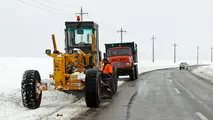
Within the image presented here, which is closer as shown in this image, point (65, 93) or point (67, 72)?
point (67, 72)

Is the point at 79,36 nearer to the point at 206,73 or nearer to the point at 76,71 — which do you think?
the point at 76,71

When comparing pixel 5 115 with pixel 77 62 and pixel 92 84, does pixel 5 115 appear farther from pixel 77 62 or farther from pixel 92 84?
pixel 77 62

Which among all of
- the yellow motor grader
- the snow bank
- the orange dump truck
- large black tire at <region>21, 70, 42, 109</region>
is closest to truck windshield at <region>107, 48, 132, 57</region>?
the orange dump truck

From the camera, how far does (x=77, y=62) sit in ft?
44.9

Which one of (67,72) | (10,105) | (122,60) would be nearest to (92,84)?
(67,72)

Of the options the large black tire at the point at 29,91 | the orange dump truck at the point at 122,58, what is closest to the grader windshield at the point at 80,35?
the large black tire at the point at 29,91

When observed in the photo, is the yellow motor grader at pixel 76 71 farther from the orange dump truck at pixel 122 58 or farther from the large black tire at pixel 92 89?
the orange dump truck at pixel 122 58

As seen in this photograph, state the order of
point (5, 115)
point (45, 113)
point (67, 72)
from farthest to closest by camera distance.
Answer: point (67, 72) → point (45, 113) → point (5, 115)

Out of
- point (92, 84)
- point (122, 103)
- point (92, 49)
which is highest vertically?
point (92, 49)

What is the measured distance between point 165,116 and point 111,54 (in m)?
18.4

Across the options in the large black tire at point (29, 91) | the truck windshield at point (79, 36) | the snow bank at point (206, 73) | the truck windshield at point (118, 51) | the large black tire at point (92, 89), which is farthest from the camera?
the snow bank at point (206, 73)

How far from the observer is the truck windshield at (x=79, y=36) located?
47.0 feet

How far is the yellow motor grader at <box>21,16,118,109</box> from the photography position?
11.5m

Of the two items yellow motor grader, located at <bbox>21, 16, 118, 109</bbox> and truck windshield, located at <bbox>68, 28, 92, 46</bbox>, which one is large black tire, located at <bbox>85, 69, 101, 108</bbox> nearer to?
yellow motor grader, located at <bbox>21, 16, 118, 109</bbox>
